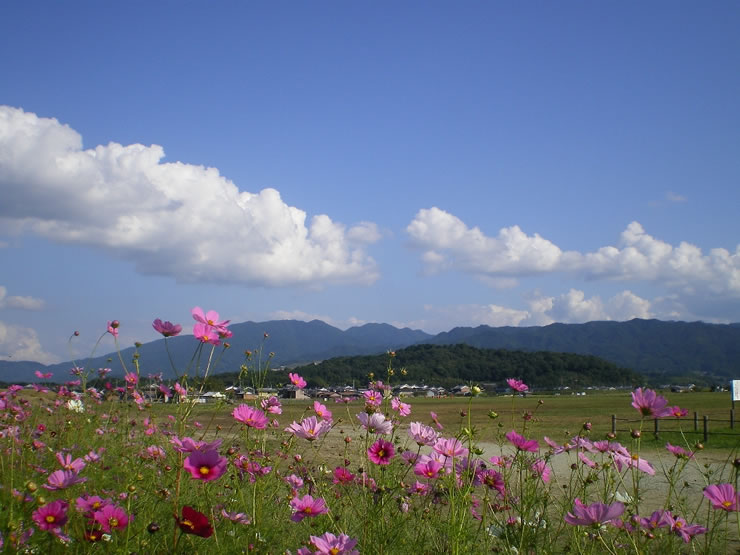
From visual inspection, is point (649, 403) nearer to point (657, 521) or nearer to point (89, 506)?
point (657, 521)

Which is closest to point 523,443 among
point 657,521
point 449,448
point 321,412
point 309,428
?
point 449,448

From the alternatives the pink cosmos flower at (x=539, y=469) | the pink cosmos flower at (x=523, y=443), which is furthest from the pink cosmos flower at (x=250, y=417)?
the pink cosmos flower at (x=539, y=469)

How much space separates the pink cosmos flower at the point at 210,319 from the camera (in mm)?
2119

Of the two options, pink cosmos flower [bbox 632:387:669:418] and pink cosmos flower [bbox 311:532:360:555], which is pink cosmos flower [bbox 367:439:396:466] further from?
pink cosmos flower [bbox 632:387:669:418]

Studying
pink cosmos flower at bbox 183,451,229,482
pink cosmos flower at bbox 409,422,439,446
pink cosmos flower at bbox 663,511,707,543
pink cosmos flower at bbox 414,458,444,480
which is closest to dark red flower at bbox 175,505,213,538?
pink cosmos flower at bbox 183,451,229,482

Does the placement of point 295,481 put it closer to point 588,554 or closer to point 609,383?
point 588,554

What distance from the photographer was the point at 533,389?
11306cm

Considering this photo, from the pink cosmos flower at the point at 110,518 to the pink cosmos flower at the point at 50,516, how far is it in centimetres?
9

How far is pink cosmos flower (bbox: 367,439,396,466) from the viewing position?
2.04m

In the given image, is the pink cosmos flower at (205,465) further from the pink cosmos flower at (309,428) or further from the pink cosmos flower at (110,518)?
the pink cosmos flower at (309,428)

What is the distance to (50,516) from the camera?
165 centimetres

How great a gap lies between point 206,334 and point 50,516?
711 mm

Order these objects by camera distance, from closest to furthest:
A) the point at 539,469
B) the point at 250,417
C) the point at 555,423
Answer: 1. the point at 250,417
2. the point at 539,469
3. the point at 555,423

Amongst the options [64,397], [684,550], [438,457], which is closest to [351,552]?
[438,457]
